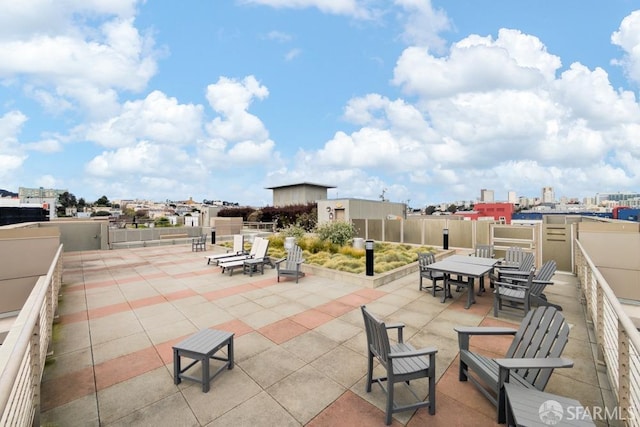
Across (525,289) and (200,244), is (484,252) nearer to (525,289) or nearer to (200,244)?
(525,289)

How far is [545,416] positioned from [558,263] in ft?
32.4

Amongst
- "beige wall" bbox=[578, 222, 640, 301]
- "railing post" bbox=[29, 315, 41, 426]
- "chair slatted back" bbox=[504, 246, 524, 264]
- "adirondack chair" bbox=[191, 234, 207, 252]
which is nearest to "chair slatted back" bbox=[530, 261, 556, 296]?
"beige wall" bbox=[578, 222, 640, 301]

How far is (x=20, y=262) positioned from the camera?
584 centimetres

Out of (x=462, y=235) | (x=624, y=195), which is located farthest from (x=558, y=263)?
(x=624, y=195)

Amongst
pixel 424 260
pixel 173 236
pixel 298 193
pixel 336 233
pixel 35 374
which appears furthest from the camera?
pixel 298 193

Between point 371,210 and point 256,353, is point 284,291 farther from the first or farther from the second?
point 371,210

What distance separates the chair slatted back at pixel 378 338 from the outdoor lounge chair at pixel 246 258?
6.53 meters

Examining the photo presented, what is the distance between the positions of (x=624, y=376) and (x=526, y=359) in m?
0.90

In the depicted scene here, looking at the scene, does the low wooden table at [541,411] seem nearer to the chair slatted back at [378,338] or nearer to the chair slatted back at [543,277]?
the chair slatted back at [378,338]

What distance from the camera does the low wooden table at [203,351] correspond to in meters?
3.26

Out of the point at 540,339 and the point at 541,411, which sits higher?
the point at 540,339

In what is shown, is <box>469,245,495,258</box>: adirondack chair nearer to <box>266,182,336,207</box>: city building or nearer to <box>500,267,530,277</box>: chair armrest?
<box>500,267,530,277</box>: chair armrest

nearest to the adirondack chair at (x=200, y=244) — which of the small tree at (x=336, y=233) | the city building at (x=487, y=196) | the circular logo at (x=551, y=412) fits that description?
the small tree at (x=336, y=233)

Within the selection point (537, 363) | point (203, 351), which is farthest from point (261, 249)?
point (537, 363)
